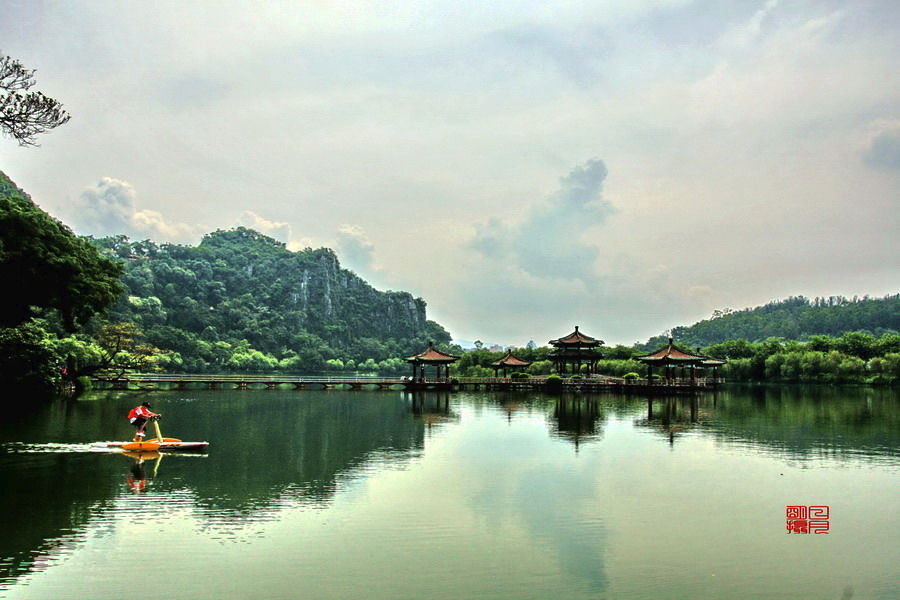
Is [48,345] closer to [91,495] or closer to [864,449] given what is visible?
[91,495]

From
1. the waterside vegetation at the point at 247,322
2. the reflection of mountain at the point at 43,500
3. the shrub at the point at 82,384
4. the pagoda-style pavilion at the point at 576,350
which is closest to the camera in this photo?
the reflection of mountain at the point at 43,500

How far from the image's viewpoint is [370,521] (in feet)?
35.2

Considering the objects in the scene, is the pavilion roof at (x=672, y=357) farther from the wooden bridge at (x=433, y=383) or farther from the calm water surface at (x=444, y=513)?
the calm water surface at (x=444, y=513)

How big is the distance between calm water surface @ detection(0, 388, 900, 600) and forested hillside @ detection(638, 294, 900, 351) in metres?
102

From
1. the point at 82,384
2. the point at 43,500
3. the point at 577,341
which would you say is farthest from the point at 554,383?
the point at 43,500

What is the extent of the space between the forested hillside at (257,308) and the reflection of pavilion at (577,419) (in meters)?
51.6

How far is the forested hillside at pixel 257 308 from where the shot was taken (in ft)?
282

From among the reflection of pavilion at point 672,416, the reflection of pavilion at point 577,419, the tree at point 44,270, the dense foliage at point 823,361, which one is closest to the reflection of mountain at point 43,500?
the tree at point 44,270

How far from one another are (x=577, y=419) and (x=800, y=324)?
123m

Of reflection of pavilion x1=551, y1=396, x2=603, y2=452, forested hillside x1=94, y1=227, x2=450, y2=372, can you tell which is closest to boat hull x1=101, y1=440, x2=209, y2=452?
reflection of pavilion x1=551, y1=396, x2=603, y2=452

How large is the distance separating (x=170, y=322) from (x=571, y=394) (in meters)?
67.4

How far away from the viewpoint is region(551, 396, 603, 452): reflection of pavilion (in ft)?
71.6

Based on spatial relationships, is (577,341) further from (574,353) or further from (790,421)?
(790,421)

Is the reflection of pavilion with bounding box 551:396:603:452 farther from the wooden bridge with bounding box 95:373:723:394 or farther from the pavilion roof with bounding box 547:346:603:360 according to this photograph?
the pavilion roof with bounding box 547:346:603:360
